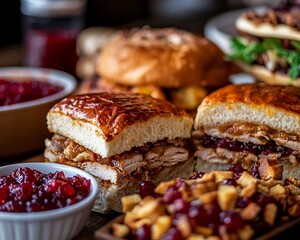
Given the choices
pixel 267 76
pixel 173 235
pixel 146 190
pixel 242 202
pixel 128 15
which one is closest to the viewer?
pixel 173 235

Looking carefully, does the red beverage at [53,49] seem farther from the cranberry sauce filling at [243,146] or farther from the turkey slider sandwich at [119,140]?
the cranberry sauce filling at [243,146]

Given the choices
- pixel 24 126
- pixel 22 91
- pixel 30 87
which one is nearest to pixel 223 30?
pixel 30 87

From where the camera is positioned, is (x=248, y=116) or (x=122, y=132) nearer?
(x=122, y=132)

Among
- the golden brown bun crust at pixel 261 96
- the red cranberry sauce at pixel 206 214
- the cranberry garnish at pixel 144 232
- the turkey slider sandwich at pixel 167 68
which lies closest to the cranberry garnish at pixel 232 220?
the red cranberry sauce at pixel 206 214

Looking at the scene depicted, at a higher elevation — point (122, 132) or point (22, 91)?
point (122, 132)

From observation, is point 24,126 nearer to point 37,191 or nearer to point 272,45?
point 37,191

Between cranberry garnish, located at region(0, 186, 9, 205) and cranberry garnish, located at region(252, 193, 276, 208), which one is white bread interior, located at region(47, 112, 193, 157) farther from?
cranberry garnish, located at region(252, 193, 276, 208)

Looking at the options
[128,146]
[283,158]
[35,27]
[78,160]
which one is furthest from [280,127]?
[35,27]

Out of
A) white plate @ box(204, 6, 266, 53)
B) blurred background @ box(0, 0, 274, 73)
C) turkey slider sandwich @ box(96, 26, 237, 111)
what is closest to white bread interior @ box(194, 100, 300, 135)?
turkey slider sandwich @ box(96, 26, 237, 111)
